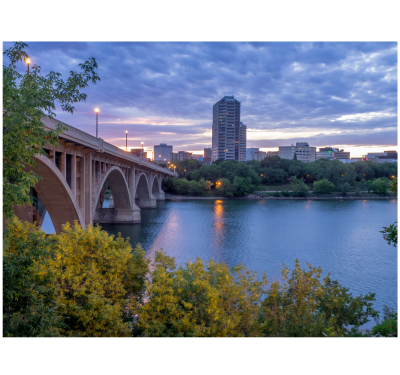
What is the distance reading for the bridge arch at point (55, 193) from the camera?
14.9 meters

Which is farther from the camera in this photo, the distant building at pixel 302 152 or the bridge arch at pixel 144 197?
the distant building at pixel 302 152

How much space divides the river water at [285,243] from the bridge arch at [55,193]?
6968 millimetres

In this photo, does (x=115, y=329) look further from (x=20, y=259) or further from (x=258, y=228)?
(x=258, y=228)

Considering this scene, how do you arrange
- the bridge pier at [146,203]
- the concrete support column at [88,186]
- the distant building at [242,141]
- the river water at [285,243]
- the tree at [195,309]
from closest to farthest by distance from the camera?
the tree at [195,309] → the river water at [285,243] → the concrete support column at [88,186] → the bridge pier at [146,203] → the distant building at [242,141]

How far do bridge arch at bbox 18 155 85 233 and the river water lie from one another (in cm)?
697

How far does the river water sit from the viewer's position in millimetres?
19234

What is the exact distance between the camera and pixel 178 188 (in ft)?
256

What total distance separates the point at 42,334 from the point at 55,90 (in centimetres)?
547

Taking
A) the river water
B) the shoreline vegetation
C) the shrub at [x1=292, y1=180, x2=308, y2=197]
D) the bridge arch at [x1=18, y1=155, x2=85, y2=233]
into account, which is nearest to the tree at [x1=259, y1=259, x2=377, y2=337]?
the shoreline vegetation

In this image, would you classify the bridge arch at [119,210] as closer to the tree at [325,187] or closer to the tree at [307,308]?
the tree at [307,308]

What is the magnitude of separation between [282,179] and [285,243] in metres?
73.8

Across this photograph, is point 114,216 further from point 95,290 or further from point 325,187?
point 325,187

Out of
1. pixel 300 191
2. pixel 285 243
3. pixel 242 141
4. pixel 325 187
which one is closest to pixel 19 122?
pixel 285 243

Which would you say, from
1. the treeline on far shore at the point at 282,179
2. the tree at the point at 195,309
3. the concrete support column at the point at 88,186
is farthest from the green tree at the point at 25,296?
the treeline on far shore at the point at 282,179
